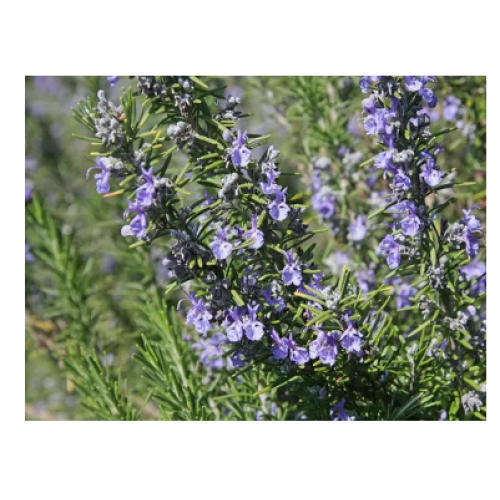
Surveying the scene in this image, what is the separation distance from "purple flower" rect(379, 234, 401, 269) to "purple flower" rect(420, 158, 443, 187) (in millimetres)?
94

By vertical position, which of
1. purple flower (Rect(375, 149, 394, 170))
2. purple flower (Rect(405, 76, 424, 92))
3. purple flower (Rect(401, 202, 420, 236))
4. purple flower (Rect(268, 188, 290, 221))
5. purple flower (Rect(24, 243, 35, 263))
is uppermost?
purple flower (Rect(405, 76, 424, 92))

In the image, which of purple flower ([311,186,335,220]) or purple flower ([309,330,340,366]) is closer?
purple flower ([309,330,340,366])

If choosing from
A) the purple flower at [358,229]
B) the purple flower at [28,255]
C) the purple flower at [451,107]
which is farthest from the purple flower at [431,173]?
the purple flower at [28,255]

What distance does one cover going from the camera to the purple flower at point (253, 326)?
0.77 m

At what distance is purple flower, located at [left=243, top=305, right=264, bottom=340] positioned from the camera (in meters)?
0.77

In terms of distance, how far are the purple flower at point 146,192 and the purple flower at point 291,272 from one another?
0.64 ft

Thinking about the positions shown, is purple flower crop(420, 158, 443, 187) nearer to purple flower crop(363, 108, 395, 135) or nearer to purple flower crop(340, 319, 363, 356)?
purple flower crop(363, 108, 395, 135)

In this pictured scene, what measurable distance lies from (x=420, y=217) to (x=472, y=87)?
677 millimetres

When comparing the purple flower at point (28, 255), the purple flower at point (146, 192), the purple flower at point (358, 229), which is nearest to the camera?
the purple flower at point (146, 192)

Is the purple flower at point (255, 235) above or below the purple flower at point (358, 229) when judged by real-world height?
below

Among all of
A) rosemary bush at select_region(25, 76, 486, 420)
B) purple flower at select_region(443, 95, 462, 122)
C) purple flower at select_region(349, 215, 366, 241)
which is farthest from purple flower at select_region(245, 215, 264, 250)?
purple flower at select_region(443, 95, 462, 122)

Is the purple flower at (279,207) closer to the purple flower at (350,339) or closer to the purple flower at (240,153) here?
the purple flower at (240,153)

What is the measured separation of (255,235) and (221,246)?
49mm
